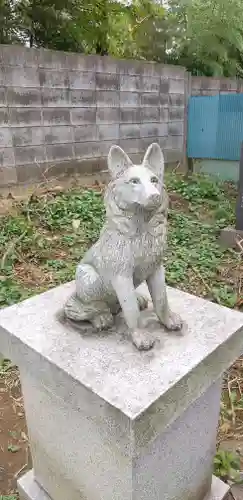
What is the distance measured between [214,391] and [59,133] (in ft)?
13.3

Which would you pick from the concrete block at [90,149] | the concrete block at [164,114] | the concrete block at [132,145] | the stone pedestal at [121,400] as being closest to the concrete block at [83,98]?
the concrete block at [90,149]

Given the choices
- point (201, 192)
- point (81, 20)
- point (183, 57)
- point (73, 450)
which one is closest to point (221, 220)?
point (201, 192)

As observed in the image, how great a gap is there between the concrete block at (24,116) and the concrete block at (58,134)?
166 millimetres

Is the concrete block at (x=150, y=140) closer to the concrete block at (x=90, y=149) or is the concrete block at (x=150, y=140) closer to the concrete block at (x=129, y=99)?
the concrete block at (x=129, y=99)

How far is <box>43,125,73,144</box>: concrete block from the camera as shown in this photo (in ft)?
15.3

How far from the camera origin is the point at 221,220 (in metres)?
4.75

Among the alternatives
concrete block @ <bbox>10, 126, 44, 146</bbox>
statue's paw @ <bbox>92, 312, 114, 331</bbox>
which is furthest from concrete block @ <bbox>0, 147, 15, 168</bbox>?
statue's paw @ <bbox>92, 312, 114, 331</bbox>

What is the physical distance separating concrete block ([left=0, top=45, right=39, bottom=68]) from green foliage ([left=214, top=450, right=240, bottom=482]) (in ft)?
14.0

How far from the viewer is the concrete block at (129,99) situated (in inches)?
212

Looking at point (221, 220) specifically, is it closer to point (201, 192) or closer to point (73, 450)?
point (201, 192)

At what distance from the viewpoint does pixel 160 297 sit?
134 centimetres

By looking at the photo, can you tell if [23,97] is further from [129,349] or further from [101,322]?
[129,349]

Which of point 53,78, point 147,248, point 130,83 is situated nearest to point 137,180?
point 147,248

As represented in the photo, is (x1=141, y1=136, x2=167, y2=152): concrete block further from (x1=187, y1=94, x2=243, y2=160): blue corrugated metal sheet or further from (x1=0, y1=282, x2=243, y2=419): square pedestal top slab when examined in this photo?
(x1=0, y1=282, x2=243, y2=419): square pedestal top slab
